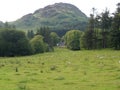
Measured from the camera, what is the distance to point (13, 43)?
94938 millimetres

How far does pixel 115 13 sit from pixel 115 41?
12.5 metres

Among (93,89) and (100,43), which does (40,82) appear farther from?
(100,43)

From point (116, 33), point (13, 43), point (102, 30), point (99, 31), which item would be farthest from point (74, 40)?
point (116, 33)

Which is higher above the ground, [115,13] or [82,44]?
[115,13]

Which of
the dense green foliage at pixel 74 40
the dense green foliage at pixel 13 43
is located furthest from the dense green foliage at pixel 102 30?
the dense green foliage at pixel 74 40

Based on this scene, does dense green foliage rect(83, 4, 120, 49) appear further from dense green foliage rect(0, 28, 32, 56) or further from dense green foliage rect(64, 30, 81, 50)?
dense green foliage rect(64, 30, 81, 50)

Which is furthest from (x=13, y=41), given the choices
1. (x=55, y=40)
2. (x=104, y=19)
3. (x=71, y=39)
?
(x=55, y=40)

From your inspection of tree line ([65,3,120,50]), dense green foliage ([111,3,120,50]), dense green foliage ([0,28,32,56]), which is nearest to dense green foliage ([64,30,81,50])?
tree line ([65,3,120,50])

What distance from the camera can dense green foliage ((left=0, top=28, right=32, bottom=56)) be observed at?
9256cm

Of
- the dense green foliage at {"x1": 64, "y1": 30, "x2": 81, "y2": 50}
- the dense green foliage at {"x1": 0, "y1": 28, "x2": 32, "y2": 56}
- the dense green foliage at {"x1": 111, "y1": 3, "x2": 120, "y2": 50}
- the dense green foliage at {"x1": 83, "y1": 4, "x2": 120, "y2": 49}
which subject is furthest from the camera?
the dense green foliage at {"x1": 64, "y1": 30, "x2": 81, "y2": 50}

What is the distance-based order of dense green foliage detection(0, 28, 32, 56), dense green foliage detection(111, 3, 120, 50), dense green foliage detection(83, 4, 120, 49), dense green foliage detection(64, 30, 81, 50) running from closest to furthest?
1. dense green foliage detection(111, 3, 120, 50)
2. dense green foliage detection(83, 4, 120, 49)
3. dense green foliage detection(0, 28, 32, 56)
4. dense green foliage detection(64, 30, 81, 50)

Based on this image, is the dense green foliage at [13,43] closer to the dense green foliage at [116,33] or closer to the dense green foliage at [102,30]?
the dense green foliage at [102,30]

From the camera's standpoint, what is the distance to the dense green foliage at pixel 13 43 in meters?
92.6

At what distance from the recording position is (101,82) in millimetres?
23578
